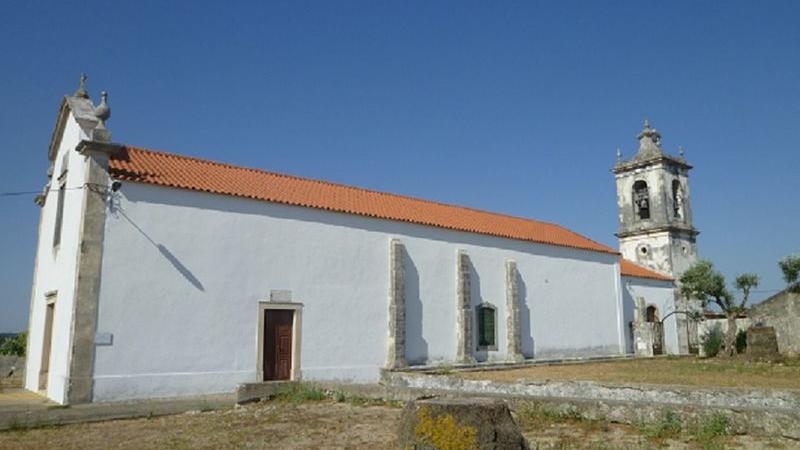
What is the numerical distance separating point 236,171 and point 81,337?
7.39 m

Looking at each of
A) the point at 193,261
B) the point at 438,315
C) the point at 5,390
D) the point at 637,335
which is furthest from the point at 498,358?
the point at 5,390

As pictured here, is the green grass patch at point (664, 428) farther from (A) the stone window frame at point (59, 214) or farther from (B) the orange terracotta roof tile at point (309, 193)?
(A) the stone window frame at point (59, 214)

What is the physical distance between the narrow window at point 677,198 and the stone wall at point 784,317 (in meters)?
8.11

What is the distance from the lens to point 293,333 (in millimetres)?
16766

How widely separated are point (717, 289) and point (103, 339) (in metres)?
28.7

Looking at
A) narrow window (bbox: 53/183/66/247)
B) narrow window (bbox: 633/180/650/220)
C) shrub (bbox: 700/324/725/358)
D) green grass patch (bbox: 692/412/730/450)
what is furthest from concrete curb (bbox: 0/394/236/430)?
narrow window (bbox: 633/180/650/220)

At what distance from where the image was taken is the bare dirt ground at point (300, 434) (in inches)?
290

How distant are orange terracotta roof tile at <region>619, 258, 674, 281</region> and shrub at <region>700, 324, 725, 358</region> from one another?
3923mm

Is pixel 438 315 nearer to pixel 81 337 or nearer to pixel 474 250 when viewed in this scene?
pixel 474 250

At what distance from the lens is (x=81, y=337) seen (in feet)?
43.0

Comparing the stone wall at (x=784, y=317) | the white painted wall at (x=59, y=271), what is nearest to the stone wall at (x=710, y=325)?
the stone wall at (x=784, y=317)

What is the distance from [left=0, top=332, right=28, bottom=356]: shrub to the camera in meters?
23.0

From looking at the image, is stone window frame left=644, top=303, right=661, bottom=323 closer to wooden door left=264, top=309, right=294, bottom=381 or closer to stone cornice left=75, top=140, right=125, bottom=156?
wooden door left=264, top=309, right=294, bottom=381

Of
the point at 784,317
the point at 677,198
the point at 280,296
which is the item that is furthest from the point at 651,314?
the point at 280,296
